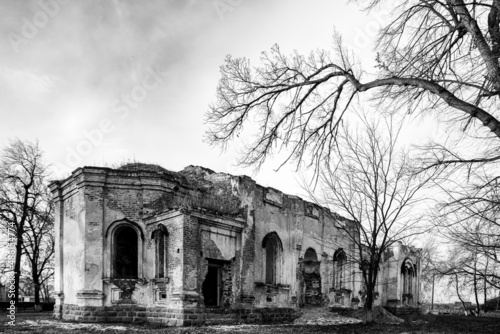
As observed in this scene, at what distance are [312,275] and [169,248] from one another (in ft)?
30.6

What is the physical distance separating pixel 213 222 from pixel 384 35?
968 cm

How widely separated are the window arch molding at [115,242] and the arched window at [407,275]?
65.8ft

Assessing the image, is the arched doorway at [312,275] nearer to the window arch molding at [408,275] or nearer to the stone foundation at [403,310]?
the stone foundation at [403,310]

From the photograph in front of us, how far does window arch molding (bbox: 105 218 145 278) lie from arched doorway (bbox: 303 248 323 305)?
28.5 ft

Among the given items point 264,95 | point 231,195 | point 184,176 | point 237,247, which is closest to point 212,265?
point 237,247

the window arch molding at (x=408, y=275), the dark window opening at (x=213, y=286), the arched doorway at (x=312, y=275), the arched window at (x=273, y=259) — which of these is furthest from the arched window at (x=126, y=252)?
the window arch molding at (x=408, y=275)

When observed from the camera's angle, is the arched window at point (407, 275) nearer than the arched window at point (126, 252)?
No

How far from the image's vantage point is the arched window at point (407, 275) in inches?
1131

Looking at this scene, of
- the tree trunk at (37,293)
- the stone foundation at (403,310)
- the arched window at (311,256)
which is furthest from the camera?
the stone foundation at (403,310)

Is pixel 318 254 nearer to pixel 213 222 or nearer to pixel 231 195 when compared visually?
pixel 231 195

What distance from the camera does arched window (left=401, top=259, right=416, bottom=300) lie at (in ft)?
94.3

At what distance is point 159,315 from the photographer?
13859 mm

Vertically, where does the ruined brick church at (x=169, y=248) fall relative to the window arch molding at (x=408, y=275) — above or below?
above

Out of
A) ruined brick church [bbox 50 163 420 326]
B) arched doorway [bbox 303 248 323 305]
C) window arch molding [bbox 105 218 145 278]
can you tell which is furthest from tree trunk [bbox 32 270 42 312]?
arched doorway [bbox 303 248 323 305]
